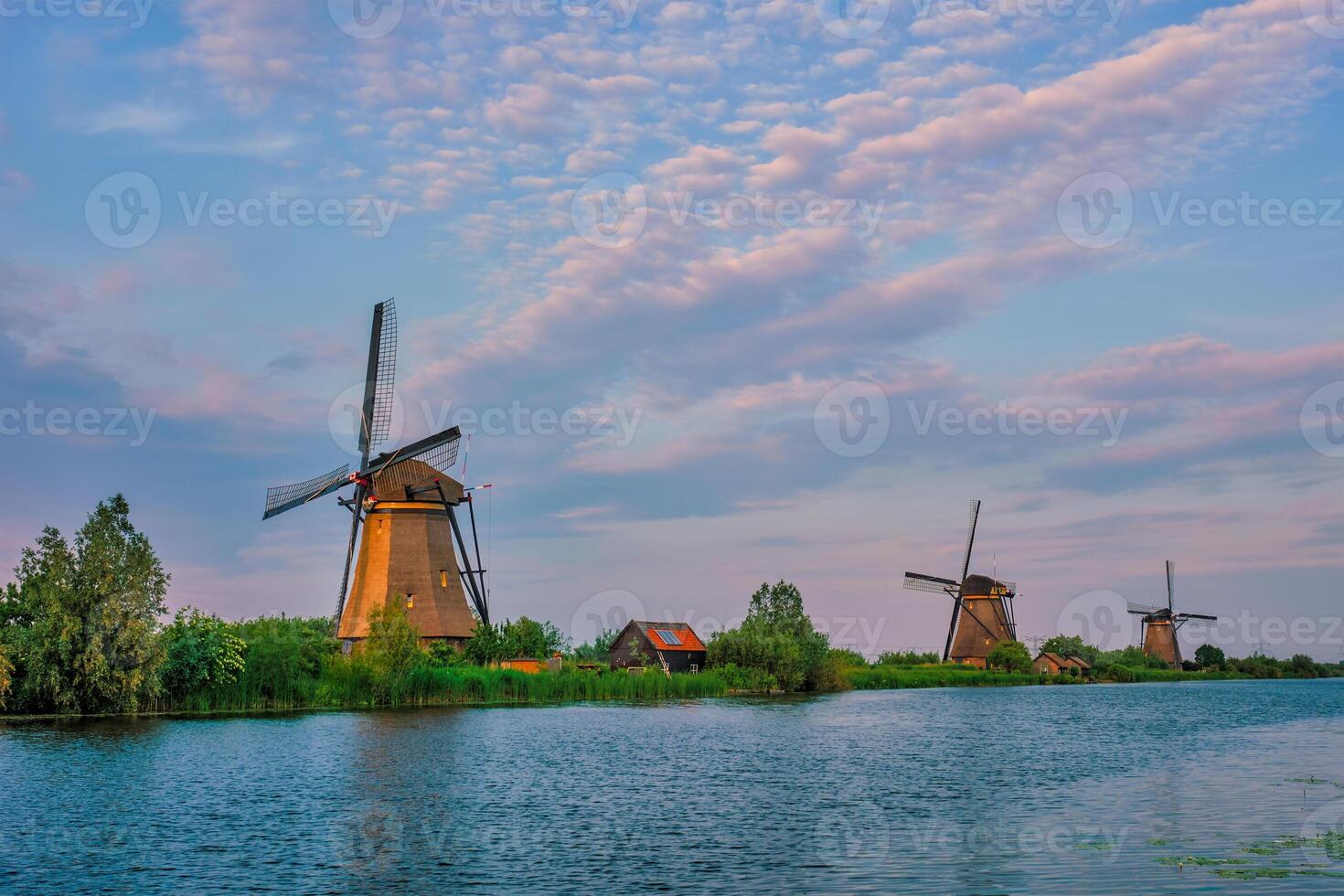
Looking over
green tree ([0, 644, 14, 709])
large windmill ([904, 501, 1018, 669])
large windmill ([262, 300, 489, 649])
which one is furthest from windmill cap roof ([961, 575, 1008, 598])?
green tree ([0, 644, 14, 709])

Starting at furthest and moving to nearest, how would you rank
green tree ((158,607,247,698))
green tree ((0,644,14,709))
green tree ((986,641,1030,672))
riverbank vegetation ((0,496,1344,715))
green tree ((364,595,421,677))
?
1. green tree ((986,641,1030,672))
2. green tree ((364,595,421,677))
3. green tree ((158,607,247,698))
4. riverbank vegetation ((0,496,1344,715))
5. green tree ((0,644,14,709))

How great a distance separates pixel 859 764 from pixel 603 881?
54.5 ft

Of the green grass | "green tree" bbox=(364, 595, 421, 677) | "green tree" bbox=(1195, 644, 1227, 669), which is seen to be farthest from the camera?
"green tree" bbox=(1195, 644, 1227, 669)

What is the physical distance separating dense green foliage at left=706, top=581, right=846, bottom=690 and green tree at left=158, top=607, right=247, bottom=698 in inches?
1487

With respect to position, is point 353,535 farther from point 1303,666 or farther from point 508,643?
point 1303,666

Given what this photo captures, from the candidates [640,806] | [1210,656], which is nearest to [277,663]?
[640,806]

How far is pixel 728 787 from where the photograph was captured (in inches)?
1017

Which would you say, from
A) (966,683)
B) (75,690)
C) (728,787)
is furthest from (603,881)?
(966,683)

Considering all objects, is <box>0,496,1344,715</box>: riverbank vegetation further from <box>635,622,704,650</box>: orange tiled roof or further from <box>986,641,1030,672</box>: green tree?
<box>986,641,1030,672</box>: green tree

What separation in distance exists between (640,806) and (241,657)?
96.5ft

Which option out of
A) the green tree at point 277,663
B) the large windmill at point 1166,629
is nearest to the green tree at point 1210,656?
the large windmill at point 1166,629

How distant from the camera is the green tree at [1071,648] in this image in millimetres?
122062

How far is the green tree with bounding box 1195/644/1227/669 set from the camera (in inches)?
5738

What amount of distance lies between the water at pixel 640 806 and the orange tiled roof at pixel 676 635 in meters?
33.6
